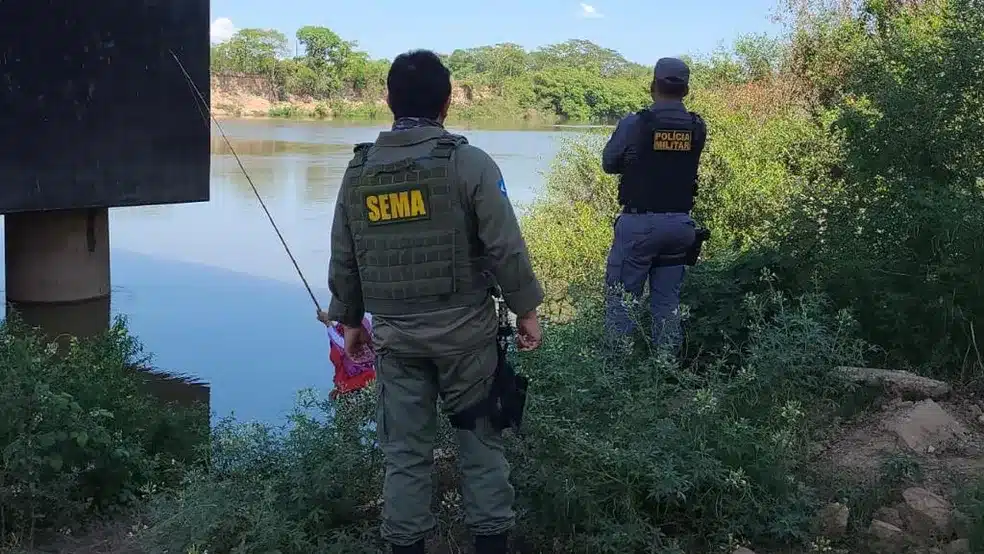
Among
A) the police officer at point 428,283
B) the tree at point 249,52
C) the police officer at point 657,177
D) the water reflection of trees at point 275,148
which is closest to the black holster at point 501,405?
the police officer at point 428,283

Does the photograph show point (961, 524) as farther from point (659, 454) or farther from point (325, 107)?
point (325, 107)

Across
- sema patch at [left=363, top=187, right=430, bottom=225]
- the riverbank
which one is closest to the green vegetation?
sema patch at [left=363, top=187, right=430, bottom=225]

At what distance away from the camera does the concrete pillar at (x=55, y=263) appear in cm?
1002

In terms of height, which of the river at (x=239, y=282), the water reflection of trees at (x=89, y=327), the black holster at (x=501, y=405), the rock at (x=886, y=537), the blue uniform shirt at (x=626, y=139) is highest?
the blue uniform shirt at (x=626, y=139)

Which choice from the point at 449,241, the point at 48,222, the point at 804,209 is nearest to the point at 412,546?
the point at 449,241

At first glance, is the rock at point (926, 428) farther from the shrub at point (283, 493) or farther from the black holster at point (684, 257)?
the shrub at point (283, 493)

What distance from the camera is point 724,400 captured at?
324cm

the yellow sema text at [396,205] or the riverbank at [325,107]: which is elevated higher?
the yellow sema text at [396,205]

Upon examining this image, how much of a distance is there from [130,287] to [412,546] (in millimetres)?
9453

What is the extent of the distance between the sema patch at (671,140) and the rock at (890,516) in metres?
2.00

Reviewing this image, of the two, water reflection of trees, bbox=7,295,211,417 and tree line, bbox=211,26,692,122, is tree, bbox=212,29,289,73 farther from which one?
water reflection of trees, bbox=7,295,211,417

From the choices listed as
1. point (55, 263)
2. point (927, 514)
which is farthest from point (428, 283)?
point (55, 263)

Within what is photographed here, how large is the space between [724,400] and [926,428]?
1141 mm

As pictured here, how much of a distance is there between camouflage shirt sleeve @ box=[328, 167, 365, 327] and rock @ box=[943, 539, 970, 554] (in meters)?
1.85
